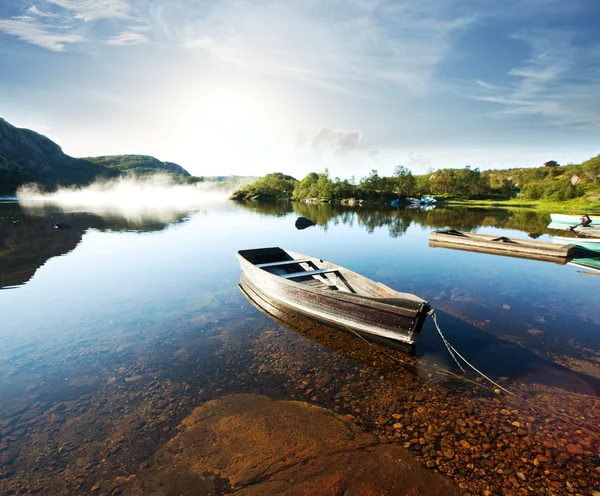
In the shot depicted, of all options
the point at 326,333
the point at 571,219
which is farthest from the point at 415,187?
the point at 326,333

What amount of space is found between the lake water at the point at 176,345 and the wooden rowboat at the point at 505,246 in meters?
2.32

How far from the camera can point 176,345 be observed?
11.5 meters

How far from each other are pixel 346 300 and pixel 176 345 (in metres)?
7.48

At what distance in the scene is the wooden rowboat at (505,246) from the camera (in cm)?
2512

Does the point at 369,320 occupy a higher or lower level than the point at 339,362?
higher

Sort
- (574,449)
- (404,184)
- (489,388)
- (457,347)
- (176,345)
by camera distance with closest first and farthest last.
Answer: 1. (574,449)
2. (489,388)
3. (457,347)
4. (176,345)
5. (404,184)

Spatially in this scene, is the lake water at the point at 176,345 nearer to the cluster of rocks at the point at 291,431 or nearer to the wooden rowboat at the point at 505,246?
the cluster of rocks at the point at 291,431

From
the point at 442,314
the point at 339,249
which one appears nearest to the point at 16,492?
the point at 442,314

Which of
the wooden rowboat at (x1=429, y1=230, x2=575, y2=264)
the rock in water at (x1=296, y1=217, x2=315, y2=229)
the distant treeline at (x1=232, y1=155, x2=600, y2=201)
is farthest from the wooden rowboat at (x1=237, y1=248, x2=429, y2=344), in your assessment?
the distant treeline at (x1=232, y1=155, x2=600, y2=201)

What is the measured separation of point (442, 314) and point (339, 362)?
721 cm

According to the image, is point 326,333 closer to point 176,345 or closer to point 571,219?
point 176,345

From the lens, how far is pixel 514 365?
9.90 meters

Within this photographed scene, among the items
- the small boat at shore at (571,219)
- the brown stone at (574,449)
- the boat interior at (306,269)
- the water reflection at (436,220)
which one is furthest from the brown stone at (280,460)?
the small boat at shore at (571,219)

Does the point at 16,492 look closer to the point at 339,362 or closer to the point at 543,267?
the point at 339,362
